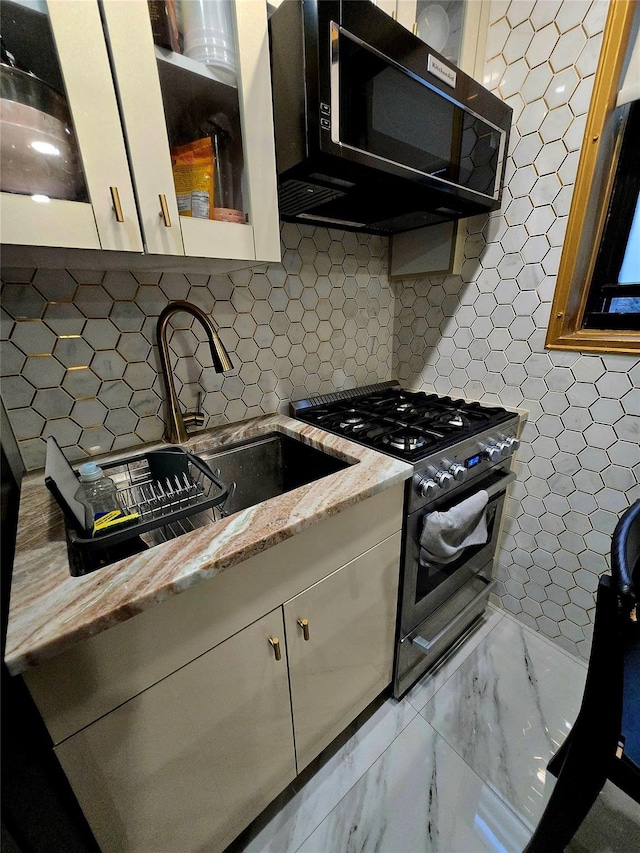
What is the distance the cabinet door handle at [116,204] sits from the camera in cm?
62

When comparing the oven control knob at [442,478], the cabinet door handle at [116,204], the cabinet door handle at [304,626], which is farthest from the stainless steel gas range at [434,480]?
the cabinet door handle at [116,204]

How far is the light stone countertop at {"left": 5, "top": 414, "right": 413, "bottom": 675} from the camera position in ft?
1.49

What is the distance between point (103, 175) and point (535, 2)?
1.38m

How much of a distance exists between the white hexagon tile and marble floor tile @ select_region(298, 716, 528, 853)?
26.5 inches

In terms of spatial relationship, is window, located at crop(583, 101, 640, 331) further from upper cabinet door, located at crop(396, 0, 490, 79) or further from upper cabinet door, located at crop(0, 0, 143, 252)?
upper cabinet door, located at crop(0, 0, 143, 252)

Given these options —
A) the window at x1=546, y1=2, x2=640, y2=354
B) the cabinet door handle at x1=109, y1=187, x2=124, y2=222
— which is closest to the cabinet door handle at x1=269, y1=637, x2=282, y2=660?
the cabinet door handle at x1=109, y1=187, x2=124, y2=222

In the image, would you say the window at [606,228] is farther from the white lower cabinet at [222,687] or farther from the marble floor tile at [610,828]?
the marble floor tile at [610,828]

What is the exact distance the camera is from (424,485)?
922mm

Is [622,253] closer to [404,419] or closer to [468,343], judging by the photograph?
[468,343]

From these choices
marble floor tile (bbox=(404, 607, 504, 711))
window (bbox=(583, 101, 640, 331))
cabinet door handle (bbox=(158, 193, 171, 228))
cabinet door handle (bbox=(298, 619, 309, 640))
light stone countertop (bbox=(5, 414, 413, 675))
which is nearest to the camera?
light stone countertop (bbox=(5, 414, 413, 675))

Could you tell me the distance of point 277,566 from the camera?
706 mm

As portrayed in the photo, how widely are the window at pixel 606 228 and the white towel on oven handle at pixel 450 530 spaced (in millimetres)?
644

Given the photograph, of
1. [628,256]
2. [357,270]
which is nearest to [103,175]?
[357,270]

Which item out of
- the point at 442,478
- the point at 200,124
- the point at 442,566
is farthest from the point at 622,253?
the point at 200,124
